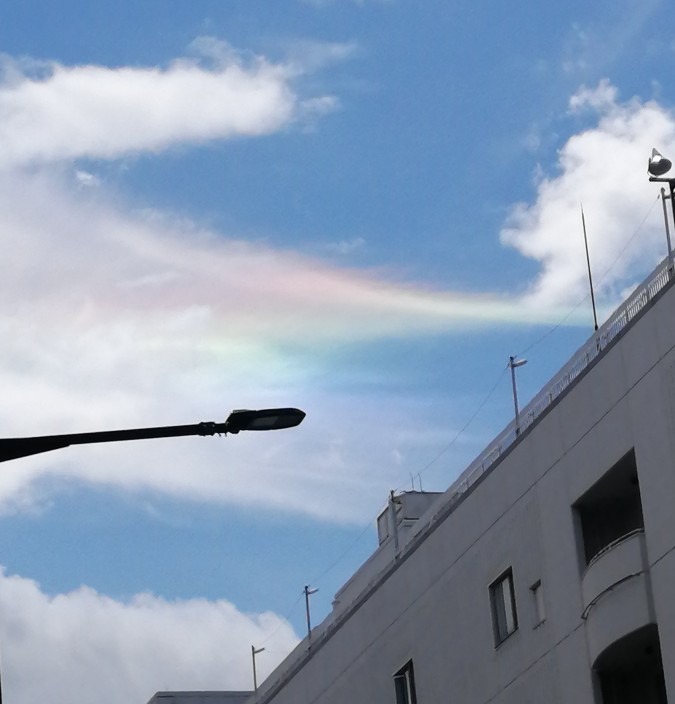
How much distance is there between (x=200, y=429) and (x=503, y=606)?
23.8m

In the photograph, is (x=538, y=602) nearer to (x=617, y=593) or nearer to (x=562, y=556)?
(x=562, y=556)

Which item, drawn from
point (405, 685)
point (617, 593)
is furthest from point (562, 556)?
point (405, 685)

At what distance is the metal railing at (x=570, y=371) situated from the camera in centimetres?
3612

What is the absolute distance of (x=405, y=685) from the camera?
4862 centimetres

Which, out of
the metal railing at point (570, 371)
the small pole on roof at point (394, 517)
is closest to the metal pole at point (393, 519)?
the small pole on roof at point (394, 517)

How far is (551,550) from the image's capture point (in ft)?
130

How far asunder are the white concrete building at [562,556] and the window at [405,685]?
0.06 meters

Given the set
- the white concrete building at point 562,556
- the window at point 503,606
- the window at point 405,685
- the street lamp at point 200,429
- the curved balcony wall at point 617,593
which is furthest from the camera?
the window at point 405,685

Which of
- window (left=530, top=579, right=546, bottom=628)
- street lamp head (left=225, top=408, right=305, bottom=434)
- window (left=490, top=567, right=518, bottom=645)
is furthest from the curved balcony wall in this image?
street lamp head (left=225, top=408, right=305, bottom=434)

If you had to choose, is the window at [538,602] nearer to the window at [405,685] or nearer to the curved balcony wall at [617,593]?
the curved balcony wall at [617,593]

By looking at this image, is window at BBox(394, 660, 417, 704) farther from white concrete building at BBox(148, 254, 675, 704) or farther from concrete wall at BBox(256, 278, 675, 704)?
concrete wall at BBox(256, 278, 675, 704)

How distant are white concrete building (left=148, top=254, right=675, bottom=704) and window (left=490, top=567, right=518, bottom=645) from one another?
0.13 ft

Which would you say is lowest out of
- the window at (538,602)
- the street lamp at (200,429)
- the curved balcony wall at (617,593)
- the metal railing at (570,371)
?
the street lamp at (200,429)

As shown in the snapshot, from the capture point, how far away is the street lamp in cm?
1870
